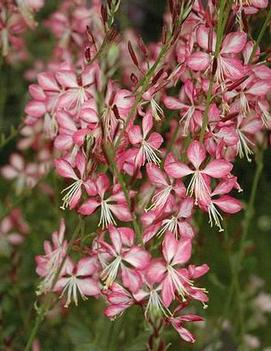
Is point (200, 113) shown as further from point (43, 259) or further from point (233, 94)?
point (43, 259)

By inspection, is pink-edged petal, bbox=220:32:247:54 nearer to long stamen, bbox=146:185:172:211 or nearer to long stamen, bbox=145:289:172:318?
long stamen, bbox=146:185:172:211

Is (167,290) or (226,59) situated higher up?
(226,59)

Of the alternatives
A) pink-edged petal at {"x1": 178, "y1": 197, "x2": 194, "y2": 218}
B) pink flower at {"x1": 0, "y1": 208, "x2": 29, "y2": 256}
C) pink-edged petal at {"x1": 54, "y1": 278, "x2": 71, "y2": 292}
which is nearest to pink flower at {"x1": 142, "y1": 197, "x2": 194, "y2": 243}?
pink-edged petal at {"x1": 178, "y1": 197, "x2": 194, "y2": 218}

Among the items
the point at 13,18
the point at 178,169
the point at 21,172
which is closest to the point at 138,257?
the point at 178,169

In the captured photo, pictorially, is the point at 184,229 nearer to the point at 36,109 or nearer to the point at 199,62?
the point at 199,62

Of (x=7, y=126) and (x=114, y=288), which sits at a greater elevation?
(x=114, y=288)

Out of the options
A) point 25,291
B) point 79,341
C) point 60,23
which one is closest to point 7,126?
point 25,291

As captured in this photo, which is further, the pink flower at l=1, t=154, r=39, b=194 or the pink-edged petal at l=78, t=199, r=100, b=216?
the pink flower at l=1, t=154, r=39, b=194
